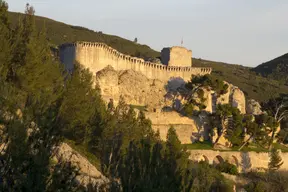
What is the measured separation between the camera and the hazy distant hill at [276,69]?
122 m

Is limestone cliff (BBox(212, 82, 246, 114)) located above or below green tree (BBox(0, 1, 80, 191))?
below

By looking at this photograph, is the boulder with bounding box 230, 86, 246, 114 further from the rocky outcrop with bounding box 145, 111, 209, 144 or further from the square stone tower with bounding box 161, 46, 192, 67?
the rocky outcrop with bounding box 145, 111, 209, 144

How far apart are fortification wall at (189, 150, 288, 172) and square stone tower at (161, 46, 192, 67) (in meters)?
13.8

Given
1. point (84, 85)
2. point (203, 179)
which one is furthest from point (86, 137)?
point (203, 179)

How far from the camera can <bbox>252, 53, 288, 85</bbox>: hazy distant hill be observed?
122 meters

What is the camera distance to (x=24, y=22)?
107 feet

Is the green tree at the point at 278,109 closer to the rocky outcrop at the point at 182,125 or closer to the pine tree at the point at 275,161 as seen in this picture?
the pine tree at the point at 275,161

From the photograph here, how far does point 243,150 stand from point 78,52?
1824 centimetres

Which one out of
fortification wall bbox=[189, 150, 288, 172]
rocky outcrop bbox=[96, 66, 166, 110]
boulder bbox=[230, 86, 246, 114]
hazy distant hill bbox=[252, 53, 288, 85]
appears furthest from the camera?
hazy distant hill bbox=[252, 53, 288, 85]

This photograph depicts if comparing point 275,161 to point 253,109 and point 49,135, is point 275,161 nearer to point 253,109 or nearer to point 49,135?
point 253,109

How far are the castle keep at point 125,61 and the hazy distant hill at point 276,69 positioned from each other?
61.5 meters

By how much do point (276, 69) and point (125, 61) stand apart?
87.9 meters

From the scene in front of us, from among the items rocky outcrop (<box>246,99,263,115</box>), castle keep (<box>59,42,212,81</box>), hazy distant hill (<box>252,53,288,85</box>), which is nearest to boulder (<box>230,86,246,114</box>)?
rocky outcrop (<box>246,99,263,115</box>)

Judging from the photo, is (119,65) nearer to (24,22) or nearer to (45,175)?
(24,22)
